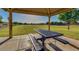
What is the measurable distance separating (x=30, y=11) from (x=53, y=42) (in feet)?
2.02

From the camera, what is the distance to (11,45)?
11.1 feet

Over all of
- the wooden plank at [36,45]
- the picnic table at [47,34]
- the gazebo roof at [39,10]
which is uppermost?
the gazebo roof at [39,10]

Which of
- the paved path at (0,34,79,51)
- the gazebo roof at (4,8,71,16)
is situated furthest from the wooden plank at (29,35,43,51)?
the gazebo roof at (4,8,71,16)

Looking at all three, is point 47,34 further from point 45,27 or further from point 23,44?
point 23,44

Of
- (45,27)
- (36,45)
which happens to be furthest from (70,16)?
(36,45)

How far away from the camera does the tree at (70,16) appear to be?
3.33 m

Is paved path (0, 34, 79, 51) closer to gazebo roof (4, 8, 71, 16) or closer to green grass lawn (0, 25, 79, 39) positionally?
→ green grass lawn (0, 25, 79, 39)

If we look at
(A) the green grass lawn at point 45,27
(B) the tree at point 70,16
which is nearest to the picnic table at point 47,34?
(A) the green grass lawn at point 45,27

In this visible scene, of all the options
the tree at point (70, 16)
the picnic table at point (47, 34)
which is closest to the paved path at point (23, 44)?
the picnic table at point (47, 34)

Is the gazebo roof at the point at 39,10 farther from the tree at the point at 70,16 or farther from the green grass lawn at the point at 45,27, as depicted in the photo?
the green grass lawn at the point at 45,27

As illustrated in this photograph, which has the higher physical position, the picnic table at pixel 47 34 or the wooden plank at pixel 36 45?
the picnic table at pixel 47 34

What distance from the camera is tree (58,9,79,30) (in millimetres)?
3330
